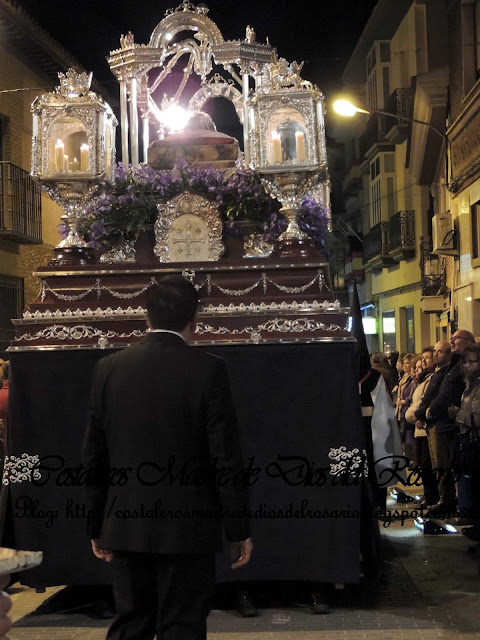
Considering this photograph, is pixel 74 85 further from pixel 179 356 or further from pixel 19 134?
pixel 19 134

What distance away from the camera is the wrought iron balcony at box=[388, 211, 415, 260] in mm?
29953

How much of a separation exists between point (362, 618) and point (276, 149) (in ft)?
10.7

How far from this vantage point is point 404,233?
30172mm

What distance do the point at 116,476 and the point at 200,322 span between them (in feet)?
8.10

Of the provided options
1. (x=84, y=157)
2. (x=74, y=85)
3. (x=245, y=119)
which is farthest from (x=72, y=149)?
(x=245, y=119)

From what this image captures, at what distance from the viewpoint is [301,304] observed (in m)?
6.75

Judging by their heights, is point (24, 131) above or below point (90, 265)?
above

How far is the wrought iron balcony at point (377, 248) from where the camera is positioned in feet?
108

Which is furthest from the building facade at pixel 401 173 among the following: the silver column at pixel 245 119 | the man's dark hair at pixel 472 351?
the silver column at pixel 245 119

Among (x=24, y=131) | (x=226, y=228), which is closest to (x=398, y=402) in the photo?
(x=226, y=228)

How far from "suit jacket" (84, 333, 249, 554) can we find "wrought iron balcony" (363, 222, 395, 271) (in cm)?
2847

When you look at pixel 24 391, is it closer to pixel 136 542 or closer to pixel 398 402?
pixel 136 542

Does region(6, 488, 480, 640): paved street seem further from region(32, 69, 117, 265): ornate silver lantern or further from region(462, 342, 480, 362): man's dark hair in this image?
region(32, 69, 117, 265): ornate silver lantern

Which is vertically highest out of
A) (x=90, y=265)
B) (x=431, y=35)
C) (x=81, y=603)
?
(x=431, y=35)
